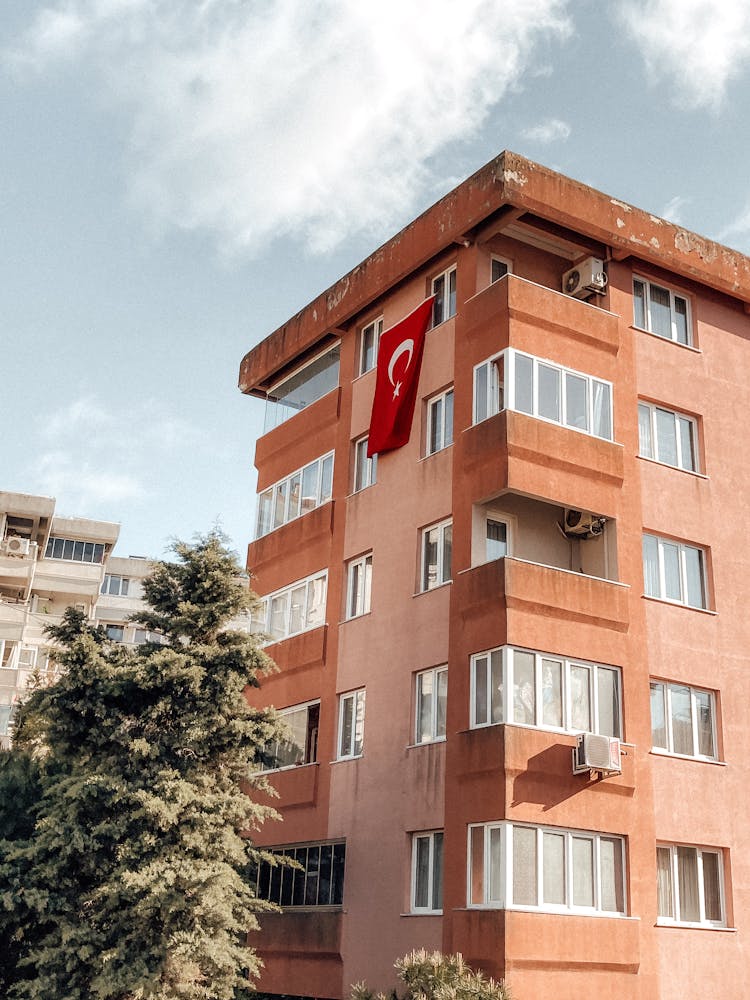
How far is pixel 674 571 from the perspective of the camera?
843 inches

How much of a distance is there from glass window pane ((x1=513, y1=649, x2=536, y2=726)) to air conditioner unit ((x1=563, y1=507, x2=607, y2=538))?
11.3ft

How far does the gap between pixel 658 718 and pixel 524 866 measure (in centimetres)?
421

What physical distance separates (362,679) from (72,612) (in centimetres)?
622

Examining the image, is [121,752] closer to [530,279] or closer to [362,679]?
[362,679]

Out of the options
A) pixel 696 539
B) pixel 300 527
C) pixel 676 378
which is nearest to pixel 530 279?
pixel 676 378

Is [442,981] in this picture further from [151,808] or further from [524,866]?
[151,808]

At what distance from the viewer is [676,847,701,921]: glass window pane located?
19.2m

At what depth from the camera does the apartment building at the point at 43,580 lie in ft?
152

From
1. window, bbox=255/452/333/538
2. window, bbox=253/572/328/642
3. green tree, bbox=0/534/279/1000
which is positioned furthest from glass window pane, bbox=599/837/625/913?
window, bbox=255/452/333/538

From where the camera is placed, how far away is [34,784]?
21.6m

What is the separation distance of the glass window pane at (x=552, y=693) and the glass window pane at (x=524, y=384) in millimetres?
4861

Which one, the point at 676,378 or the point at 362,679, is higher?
the point at 676,378

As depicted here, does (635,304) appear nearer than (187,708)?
No

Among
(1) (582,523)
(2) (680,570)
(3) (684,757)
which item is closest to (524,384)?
(1) (582,523)
